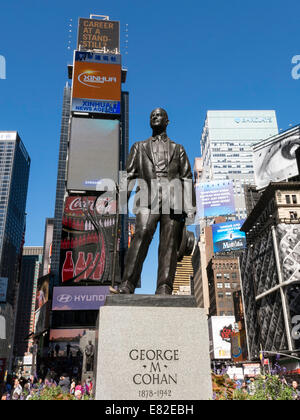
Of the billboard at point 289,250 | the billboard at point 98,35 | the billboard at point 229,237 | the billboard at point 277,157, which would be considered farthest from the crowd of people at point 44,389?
the billboard at point 229,237

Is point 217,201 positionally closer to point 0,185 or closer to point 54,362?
point 54,362

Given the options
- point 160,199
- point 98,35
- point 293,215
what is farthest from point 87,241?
point 98,35

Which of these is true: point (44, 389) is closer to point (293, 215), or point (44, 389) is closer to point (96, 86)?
point (293, 215)

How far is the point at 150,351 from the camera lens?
196 inches

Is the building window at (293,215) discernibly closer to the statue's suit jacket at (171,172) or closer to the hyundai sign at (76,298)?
the hyundai sign at (76,298)

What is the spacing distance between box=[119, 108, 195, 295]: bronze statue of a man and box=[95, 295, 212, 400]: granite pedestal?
658 mm

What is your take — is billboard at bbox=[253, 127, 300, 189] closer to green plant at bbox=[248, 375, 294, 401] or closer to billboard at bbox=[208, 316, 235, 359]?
billboard at bbox=[208, 316, 235, 359]

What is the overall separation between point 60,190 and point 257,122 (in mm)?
89006

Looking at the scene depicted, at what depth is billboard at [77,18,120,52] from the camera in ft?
259

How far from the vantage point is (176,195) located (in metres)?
6.58

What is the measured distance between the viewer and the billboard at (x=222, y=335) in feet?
264

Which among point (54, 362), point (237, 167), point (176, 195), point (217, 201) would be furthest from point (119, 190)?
point (237, 167)

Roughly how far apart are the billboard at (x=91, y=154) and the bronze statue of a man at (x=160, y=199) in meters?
48.0
